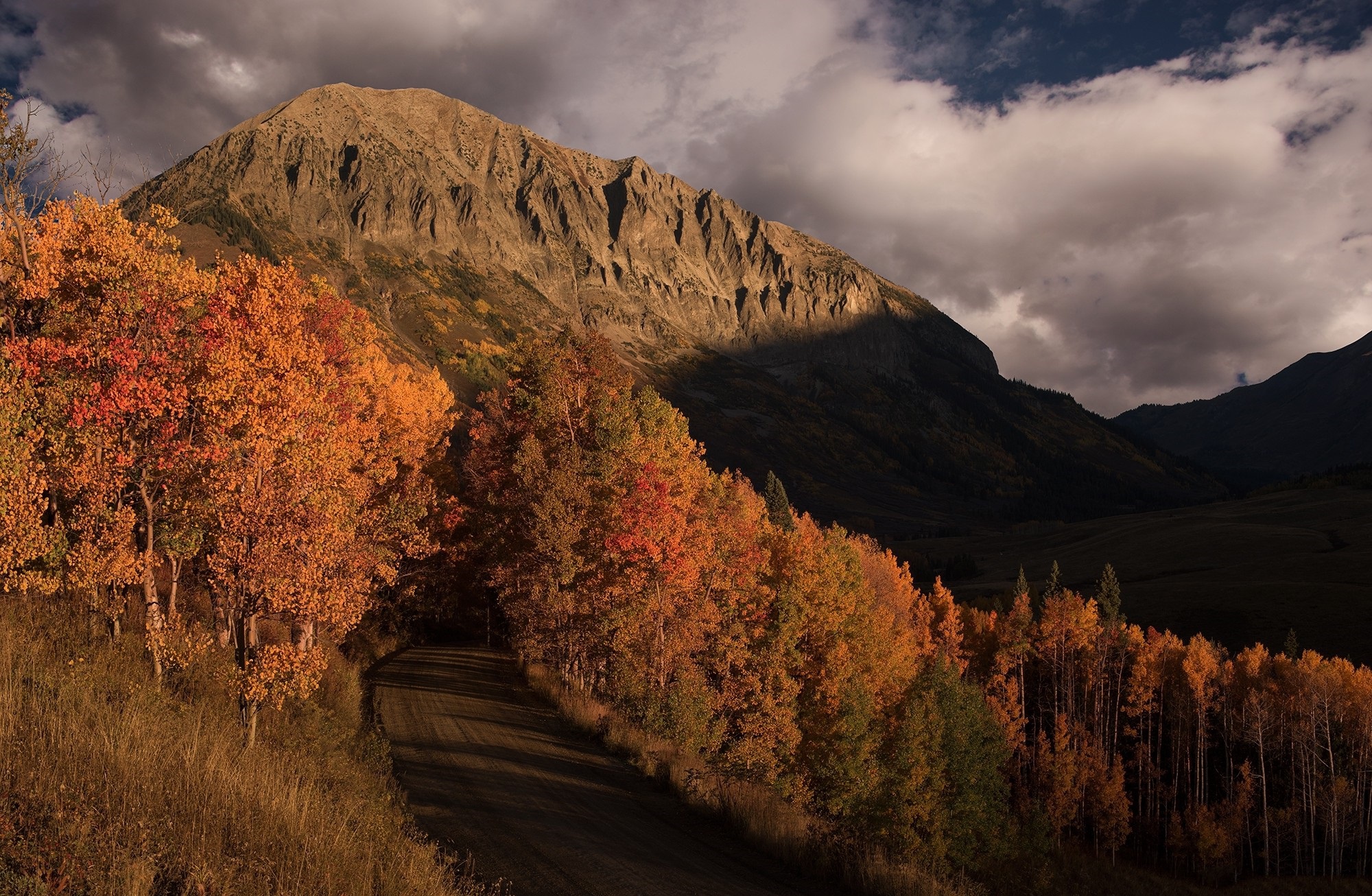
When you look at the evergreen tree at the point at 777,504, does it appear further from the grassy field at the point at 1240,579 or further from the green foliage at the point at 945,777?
the grassy field at the point at 1240,579

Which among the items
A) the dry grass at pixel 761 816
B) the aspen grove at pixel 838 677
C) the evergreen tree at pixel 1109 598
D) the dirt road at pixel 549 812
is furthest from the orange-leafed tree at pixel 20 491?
the evergreen tree at pixel 1109 598

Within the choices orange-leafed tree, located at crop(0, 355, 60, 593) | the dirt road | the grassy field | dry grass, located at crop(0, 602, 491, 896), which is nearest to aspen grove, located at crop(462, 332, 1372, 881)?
the dirt road

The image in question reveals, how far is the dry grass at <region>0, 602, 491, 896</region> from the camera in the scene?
289 inches

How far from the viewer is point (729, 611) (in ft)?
122

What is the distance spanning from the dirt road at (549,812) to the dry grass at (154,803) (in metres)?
1.93

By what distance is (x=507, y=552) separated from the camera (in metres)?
35.7

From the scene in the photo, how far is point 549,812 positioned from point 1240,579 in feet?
542

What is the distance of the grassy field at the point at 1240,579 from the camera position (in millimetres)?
114438

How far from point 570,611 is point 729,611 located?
9.81m

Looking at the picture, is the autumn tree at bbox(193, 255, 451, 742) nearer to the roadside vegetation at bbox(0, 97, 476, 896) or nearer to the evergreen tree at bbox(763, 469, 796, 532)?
the roadside vegetation at bbox(0, 97, 476, 896)

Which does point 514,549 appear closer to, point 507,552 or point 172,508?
point 507,552

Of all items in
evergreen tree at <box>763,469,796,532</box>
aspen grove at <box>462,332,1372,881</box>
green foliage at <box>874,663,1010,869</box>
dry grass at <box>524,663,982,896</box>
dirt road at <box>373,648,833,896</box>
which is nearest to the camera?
dry grass at <box>524,663,982,896</box>

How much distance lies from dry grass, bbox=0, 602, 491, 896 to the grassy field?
12883 centimetres

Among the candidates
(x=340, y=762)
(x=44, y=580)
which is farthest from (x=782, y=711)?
(x=44, y=580)
